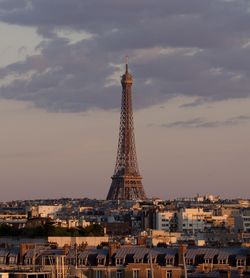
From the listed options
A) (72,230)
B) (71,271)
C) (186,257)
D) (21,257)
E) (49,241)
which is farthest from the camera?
(72,230)

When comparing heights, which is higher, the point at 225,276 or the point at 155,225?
the point at 155,225

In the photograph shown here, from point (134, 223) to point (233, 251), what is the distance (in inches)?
4516

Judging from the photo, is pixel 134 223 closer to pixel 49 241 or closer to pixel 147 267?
pixel 49 241

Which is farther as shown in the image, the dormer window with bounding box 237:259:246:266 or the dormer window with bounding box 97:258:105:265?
the dormer window with bounding box 97:258:105:265

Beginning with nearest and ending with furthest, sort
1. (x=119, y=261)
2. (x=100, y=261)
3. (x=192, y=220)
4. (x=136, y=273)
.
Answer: (x=136, y=273)
(x=119, y=261)
(x=100, y=261)
(x=192, y=220)

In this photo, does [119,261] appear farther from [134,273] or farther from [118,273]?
[134,273]

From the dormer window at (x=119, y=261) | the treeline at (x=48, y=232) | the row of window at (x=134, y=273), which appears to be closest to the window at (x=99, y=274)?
the row of window at (x=134, y=273)

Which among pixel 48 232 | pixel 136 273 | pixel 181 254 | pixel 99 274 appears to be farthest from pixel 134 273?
pixel 48 232

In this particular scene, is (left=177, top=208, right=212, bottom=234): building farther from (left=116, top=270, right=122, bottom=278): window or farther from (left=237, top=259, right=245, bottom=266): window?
(left=116, top=270, right=122, bottom=278): window

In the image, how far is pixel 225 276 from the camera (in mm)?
68312

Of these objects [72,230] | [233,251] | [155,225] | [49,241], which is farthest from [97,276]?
[155,225]

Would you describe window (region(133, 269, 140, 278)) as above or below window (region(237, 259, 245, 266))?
below

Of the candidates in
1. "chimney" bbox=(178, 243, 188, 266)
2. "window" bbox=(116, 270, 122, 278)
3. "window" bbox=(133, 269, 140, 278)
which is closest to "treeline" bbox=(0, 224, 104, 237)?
"chimney" bbox=(178, 243, 188, 266)

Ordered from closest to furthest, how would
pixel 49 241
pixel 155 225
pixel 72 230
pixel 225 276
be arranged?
pixel 225 276 < pixel 49 241 < pixel 72 230 < pixel 155 225
